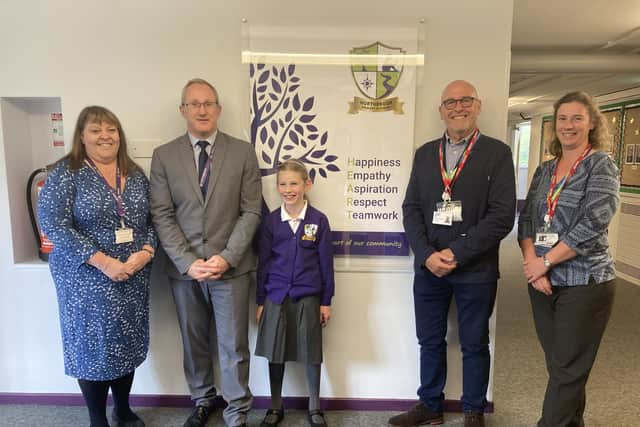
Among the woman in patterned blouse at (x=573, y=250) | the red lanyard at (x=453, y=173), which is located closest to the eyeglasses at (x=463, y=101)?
the red lanyard at (x=453, y=173)

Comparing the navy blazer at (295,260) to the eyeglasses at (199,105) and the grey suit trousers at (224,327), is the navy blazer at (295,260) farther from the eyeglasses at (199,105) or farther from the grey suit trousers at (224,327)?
the eyeglasses at (199,105)

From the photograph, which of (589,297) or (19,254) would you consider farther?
(19,254)

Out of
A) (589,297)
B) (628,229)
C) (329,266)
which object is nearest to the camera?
(589,297)

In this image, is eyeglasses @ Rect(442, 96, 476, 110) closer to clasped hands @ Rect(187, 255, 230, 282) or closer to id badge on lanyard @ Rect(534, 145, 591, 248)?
id badge on lanyard @ Rect(534, 145, 591, 248)

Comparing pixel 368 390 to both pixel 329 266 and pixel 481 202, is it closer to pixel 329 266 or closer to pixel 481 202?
pixel 329 266

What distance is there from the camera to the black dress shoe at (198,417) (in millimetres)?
2283

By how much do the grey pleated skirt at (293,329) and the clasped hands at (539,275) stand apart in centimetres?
104

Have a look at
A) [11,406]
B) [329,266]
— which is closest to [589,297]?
[329,266]

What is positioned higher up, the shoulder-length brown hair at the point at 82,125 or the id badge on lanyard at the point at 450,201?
the shoulder-length brown hair at the point at 82,125

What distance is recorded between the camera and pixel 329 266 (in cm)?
223

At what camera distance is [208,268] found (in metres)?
2.07

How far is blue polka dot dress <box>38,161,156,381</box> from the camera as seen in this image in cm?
192

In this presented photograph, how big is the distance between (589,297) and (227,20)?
7.31 ft

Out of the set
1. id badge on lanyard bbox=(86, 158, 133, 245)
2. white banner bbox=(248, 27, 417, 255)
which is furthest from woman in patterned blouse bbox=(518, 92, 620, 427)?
id badge on lanyard bbox=(86, 158, 133, 245)
